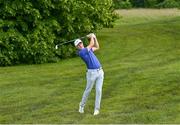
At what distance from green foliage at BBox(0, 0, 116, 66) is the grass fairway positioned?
1.25 meters

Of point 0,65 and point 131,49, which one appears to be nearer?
point 0,65

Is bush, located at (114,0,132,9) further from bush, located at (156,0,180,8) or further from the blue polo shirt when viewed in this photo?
the blue polo shirt

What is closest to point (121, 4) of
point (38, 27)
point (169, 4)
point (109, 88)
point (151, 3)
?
point (151, 3)

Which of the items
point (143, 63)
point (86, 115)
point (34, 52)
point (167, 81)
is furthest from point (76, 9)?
point (86, 115)

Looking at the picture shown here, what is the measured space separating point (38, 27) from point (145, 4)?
4628 centimetres

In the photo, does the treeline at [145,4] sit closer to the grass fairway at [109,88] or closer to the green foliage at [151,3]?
the green foliage at [151,3]

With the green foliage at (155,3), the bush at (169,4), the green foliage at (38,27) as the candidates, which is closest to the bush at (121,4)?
the green foliage at (155,3)

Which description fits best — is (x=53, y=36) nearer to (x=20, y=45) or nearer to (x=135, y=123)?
(x=20, y=45)

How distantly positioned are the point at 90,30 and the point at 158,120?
77.9 feet

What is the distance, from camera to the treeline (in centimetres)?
7235

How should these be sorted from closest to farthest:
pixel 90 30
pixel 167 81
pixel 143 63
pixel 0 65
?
pixel 167 81, pixel 143 63, pixel 0 65, pixel 90 30

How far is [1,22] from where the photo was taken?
32469 millimetres

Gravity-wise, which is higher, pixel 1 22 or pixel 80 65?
pixel 1 22

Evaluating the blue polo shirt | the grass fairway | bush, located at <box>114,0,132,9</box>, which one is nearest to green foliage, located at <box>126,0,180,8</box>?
bush, located at <box>114,0,132,9</box>
